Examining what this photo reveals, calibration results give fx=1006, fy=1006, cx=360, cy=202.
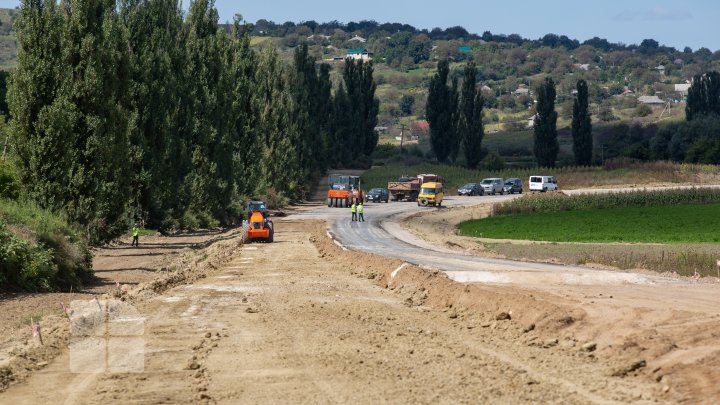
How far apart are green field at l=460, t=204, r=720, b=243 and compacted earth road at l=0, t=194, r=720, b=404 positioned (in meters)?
36.1

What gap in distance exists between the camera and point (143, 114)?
56469mm

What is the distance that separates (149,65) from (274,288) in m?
26.5

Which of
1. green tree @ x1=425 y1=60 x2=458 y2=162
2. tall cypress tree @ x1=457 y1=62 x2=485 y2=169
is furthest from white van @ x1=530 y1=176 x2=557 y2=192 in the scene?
green tree @ x1=425 y1=60 x2=458 y2=162

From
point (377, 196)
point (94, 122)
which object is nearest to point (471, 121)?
point (377, 196)

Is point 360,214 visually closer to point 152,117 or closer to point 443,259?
point 152,117

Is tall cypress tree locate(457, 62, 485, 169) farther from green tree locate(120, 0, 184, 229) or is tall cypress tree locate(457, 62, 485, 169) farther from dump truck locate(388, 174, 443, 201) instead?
green tree locate(120, 0, 184, 229)

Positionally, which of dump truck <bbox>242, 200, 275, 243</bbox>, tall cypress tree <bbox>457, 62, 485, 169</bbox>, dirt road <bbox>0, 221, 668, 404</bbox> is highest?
tall cypress tree <bbox>457, 62, 485, 169</bbox>

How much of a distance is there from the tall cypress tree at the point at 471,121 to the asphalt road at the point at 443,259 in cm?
5415

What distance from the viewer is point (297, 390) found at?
16.1 m

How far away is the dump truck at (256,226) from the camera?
5603 centimetres

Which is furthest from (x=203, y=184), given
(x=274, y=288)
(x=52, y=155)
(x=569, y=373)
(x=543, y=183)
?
(x=543, y=183)

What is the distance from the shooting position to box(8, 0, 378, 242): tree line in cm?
4369

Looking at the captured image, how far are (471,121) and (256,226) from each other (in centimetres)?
9126

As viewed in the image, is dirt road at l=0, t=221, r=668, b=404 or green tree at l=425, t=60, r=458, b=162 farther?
green tree at l=425, t=60, r=458, b=162
